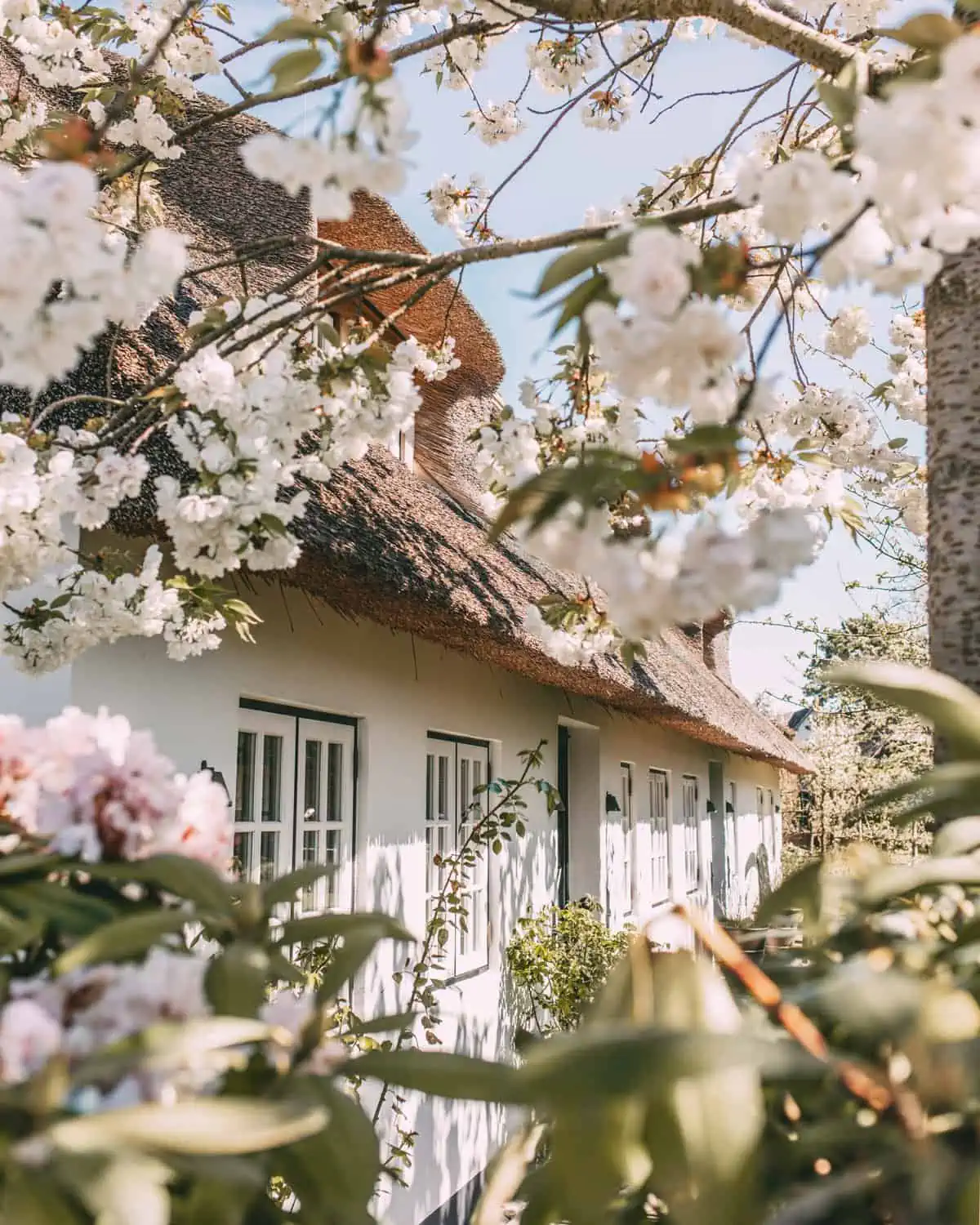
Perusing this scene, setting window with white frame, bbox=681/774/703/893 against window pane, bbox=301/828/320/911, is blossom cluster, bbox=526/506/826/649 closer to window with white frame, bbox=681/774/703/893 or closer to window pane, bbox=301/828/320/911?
window pane, bbox=301/828/320/911

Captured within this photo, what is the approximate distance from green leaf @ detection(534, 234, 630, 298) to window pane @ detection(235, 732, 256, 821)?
258 centimetres

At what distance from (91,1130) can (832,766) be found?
17636 millimetres

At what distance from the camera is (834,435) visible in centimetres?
394

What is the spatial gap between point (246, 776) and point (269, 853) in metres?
0.29

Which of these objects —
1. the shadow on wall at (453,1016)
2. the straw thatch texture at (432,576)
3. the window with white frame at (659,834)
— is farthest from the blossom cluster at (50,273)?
the window with white frame at (659,834)

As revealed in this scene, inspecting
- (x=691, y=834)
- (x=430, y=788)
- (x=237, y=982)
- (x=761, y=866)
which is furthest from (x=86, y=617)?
(x=761, y=866)

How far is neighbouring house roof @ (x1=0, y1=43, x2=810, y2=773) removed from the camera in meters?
3.00

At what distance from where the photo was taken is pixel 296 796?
359 centimetres

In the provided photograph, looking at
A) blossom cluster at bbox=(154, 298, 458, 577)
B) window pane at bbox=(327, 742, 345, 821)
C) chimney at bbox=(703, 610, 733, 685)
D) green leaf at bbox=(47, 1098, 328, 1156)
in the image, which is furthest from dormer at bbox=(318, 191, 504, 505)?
chimney at bbox=(703, 610, 733, 685)

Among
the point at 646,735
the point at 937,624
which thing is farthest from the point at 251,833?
the point at 646,735

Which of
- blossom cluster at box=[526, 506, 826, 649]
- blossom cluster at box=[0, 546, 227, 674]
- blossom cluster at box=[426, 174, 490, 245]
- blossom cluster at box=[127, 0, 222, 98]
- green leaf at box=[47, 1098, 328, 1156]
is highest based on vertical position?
blossom cluster at box=[426, 174, 490, 245]

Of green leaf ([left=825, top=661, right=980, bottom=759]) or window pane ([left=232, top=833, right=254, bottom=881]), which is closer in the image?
green leaf ([left=825, top=661, right=980, bottom=759])

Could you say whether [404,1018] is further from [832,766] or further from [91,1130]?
[832,766]

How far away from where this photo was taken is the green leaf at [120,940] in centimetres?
64
